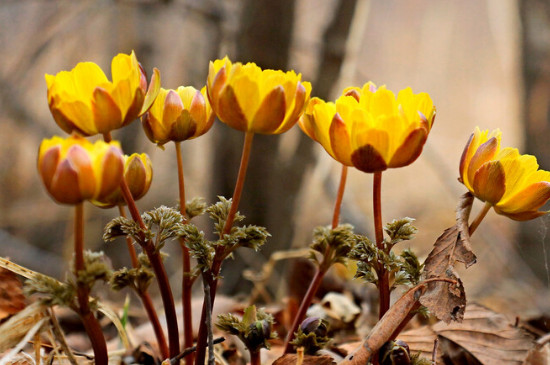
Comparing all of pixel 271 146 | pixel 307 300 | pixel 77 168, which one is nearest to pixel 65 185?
pixel 77 168

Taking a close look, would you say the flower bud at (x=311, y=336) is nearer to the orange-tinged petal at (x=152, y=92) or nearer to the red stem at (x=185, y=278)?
the red stem at (x=185, y=278)

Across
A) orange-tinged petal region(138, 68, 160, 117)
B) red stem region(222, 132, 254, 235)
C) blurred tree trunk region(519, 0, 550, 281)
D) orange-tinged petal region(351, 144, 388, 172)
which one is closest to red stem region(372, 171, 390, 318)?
orange-tinged petal region(351, 144, 388, 172)

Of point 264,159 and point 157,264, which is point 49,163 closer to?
point 157,264

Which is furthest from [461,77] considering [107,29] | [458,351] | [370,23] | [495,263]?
[458,351]

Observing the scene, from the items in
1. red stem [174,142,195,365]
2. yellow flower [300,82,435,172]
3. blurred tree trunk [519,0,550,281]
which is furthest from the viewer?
blurred tree trunk [519,0,550,281]

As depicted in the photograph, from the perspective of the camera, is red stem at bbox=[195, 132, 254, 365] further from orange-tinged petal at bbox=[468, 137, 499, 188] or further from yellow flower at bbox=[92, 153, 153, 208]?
orange-tinged petal at bbox=[468, 137, 499, 188]

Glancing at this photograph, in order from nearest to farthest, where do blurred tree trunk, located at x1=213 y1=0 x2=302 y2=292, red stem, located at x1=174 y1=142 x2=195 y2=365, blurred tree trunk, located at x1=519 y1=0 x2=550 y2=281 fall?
red stem, located at x1=174 y1=142 x2=195 y2=365 → blurred tree trunk, located at x1=213 y1=0 x2=302 y2=292 → blurred tree trunk, located at x1=519 y1=0 x2=550 y2=281
